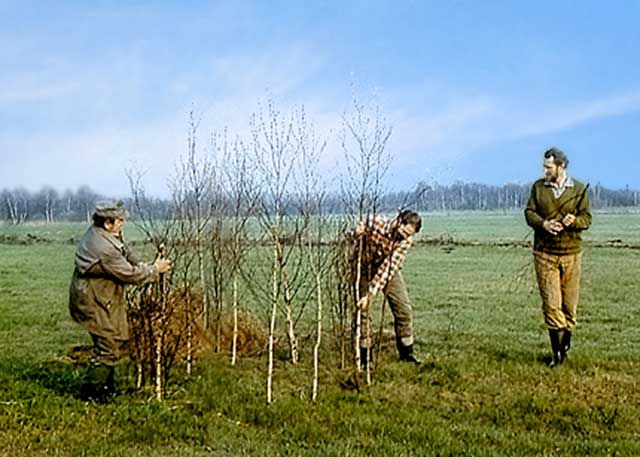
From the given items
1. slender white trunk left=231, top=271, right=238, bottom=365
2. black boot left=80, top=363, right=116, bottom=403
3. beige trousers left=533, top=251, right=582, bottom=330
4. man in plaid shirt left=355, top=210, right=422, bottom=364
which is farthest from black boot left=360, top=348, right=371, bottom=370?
black boot left=80, top=363, right=116, bottom=403

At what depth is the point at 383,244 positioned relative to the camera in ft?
26.6

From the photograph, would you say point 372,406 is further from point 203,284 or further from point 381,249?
point 203,284

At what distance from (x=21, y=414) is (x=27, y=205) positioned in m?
39.5

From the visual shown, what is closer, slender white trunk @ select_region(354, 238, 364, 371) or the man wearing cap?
the man wearing cap

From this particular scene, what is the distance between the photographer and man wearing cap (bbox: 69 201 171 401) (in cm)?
648

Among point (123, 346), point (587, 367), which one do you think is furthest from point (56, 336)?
point (587, 367)

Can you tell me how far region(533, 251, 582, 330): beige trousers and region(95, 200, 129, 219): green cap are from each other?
443 cm

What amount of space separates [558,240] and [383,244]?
1873 mm

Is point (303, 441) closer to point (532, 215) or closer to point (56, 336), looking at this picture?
point (532, 215)

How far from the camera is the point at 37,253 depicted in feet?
117

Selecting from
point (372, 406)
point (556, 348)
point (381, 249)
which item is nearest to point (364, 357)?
point (381, 249)

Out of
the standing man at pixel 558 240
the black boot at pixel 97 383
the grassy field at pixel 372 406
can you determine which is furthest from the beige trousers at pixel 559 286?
the black boot at pixel 97 383

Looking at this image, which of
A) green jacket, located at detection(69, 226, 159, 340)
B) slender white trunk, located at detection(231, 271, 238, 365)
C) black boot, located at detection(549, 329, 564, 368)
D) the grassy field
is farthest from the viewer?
slender white trunk, located at detection(231, 271, 238, 365)

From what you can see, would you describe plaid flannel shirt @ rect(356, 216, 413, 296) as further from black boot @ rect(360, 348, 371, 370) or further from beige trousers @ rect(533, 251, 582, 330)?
beige trousers @ rect(533, 251, 582, 330)
